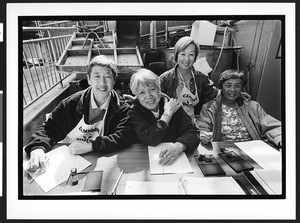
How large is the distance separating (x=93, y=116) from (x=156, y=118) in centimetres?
43

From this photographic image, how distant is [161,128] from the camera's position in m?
1.82

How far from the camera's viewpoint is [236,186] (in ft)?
5.65

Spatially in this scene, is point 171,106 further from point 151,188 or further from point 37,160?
point 37,160

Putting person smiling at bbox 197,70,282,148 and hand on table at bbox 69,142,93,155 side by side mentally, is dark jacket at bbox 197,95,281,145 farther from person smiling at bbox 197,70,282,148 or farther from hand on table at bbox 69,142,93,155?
hand on table at bbox 69,142,93,155

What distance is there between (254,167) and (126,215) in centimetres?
92

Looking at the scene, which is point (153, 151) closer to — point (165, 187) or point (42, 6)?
point (165, 187)

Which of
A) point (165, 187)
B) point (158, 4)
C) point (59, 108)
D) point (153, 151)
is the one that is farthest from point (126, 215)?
point (158, 4)

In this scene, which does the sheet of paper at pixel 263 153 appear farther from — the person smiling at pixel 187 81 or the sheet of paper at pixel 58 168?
the sheet of paper at pixel 58 168

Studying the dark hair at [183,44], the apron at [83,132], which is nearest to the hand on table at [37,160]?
the apron at [83,132]

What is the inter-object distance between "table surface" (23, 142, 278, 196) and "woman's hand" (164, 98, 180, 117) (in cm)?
30

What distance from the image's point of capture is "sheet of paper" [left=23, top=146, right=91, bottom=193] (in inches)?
68.5

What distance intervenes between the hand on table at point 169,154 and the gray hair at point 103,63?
61 cm

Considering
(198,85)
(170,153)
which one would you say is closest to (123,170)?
(170,153)

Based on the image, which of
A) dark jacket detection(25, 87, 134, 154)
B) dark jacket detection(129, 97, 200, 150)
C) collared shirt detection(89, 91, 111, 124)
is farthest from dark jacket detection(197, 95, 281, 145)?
collared shirt detection(89, 91, 111, 124)
